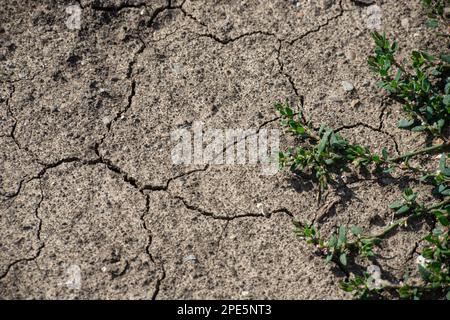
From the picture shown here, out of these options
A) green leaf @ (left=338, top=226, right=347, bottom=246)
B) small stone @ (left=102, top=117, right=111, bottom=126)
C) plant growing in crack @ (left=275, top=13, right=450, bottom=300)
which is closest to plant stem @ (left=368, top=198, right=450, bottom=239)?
plant growing in crack @ (left=275, top=13, right=450, bottom=300)

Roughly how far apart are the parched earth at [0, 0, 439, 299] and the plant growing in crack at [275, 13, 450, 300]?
6 centimetres

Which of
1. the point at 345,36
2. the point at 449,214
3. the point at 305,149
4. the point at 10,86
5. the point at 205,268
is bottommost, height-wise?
the point at 205,268

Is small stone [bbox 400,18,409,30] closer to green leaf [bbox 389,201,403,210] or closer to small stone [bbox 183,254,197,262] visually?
green leaf [bbox 389,201,403,210]

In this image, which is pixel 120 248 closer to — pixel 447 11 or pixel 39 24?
pixel 39 24

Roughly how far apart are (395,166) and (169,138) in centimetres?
111

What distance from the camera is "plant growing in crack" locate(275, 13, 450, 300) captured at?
2.79m

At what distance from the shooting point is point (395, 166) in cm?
303

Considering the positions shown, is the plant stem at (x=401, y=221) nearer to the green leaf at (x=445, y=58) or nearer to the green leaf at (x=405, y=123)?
the green leaf at (x=405, y=123)

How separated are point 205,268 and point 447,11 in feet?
6.13

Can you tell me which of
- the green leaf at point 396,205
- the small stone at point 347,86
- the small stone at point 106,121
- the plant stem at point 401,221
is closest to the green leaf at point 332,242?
the plant stem at point 401,221

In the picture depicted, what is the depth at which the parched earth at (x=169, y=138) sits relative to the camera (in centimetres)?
285

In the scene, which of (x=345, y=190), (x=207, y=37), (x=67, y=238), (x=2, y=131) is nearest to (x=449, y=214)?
(x=345, y=190)

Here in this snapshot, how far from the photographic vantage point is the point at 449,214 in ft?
9.35

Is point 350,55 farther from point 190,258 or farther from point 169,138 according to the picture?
point 190,258
